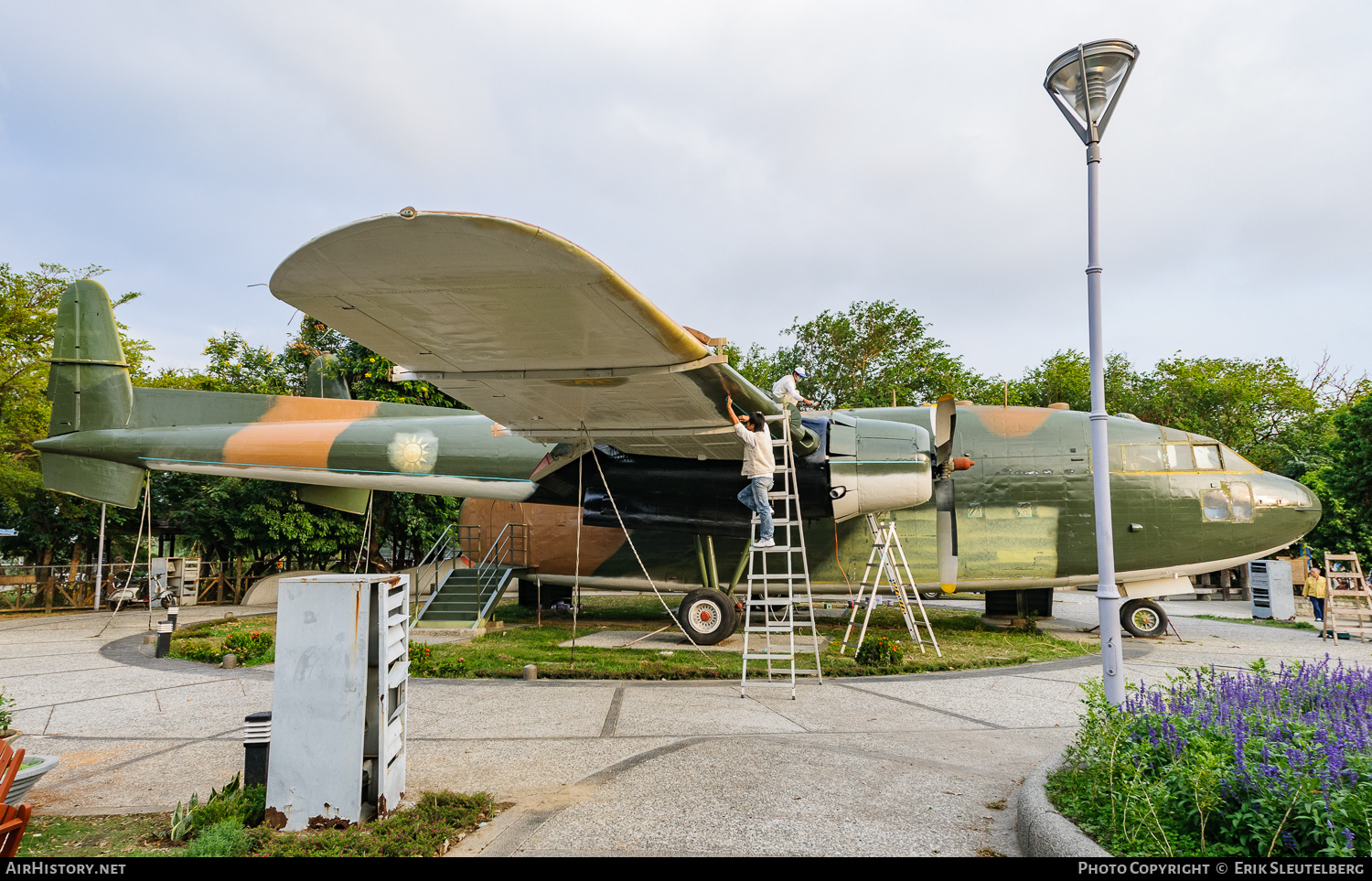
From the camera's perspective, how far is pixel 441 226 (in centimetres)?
458

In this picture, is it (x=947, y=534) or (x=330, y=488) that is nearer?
(x=947, y=534)

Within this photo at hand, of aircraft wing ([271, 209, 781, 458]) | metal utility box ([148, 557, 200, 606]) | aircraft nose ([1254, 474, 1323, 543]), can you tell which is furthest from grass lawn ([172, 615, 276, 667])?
aircraft nose ([1254, 474, 1323, 543])

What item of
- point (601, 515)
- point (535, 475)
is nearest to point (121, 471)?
point (535, 475)

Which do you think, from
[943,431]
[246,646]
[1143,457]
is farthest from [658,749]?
[1143,457]

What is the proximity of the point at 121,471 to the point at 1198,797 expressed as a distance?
54.5ft

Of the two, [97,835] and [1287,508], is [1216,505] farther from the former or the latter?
[97,835]

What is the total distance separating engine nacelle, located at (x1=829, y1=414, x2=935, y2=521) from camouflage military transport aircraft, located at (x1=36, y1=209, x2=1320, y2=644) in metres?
0.03

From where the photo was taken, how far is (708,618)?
1143 centimetres

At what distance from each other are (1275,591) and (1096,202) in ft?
52.7

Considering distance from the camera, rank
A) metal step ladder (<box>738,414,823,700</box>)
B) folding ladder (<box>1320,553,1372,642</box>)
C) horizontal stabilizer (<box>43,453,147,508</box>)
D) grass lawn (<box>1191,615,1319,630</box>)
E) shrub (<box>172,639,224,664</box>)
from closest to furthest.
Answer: metal step ladder (<box>738,414,823,700</box>)
shrub (<box>172,639,224,664</box>)
folding ladder (<box>1320,553,1372,642</box>)
horizontal stabilizer (<box>43,453,147,508</box>)
grass lawn (<box>1191,615,1319,630</box>)

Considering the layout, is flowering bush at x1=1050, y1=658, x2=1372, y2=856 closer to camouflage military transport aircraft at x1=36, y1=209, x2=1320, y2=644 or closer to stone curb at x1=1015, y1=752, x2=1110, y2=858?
stone curb at x1=1015, y1=752, x2=1110, y2=858

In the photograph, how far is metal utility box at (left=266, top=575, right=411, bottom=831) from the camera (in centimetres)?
375

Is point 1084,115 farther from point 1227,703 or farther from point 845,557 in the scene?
point 845,557

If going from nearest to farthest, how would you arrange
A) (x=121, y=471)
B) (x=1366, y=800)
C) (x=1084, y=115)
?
(x=1366, y=800)
(x=1084, y=115)
(x=121, y=471)
